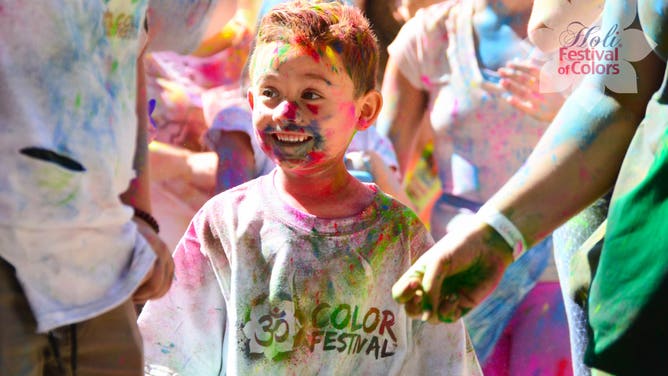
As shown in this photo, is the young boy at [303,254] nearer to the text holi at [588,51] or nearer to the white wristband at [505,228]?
the white wristband at [505,228]

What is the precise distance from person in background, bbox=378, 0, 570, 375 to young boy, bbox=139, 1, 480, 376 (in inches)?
52.1

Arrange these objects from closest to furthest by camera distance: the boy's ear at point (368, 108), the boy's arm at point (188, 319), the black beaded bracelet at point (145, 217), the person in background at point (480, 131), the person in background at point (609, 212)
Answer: the person in background at point (609, 212), the black beaded bracelet at point (145, 217), the boy's arm at point (188, 319), the boy's ear at point (368, 108), the person in background at point (480, 131)

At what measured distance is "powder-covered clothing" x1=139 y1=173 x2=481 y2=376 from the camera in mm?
2928

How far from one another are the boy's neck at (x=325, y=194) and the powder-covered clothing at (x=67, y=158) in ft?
1.84

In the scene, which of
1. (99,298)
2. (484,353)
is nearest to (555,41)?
(484,353)

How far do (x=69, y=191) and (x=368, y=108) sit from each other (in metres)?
1.00

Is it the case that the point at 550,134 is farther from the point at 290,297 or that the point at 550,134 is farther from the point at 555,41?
the point at 555,41

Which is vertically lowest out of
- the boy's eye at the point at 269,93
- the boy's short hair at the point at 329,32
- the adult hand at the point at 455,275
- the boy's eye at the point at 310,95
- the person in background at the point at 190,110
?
the person in background at the point at 190,110

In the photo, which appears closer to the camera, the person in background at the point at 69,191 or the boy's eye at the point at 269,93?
the person in background at the point at 69,191

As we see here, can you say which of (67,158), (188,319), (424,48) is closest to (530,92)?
(424,48)

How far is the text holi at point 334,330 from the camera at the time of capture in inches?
115

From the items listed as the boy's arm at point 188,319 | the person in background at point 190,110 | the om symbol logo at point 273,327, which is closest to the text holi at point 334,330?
the om symbol logo at point 273,327

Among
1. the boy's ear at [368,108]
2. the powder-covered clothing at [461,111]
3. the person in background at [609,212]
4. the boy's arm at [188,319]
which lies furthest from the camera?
the powder-covered clothing at [461,111]

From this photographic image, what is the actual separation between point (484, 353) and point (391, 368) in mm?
1494
